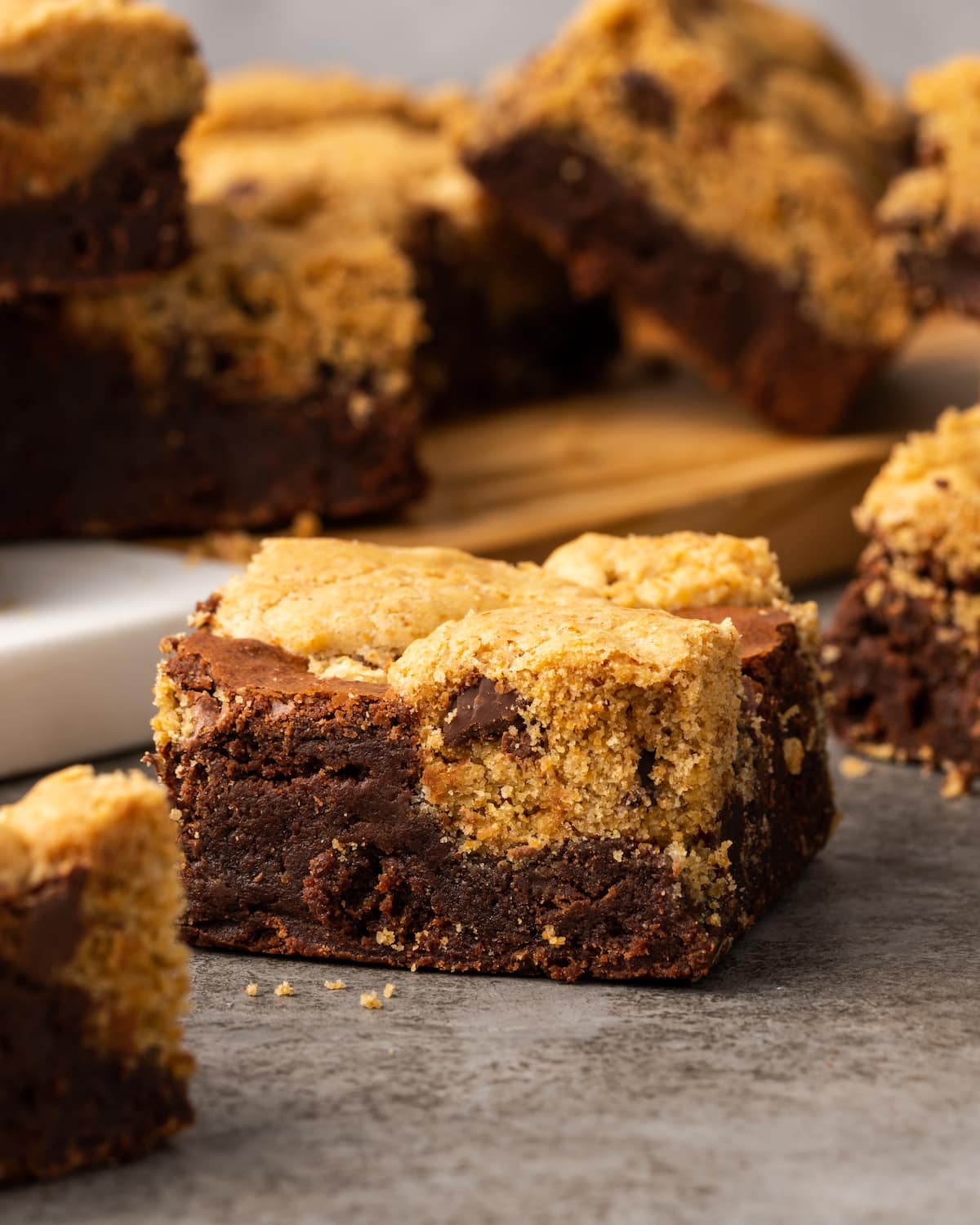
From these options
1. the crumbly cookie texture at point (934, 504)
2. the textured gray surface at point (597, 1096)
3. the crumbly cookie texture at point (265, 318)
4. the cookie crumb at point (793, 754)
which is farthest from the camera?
the crumbly cookie texture at point (265, 318)

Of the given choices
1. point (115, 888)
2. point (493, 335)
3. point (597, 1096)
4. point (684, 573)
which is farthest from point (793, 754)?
point (493, 335)

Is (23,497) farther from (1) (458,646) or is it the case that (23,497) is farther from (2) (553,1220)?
(2) (553,1220)

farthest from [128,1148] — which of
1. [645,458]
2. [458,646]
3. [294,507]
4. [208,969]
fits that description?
[645,458]

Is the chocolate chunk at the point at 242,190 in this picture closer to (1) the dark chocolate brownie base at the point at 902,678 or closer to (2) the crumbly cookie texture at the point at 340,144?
(2) the crumbly cookie texture at the point at 340,144

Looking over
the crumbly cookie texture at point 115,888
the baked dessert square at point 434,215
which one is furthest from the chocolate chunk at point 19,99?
the crumbly cookie texture at point 115,888

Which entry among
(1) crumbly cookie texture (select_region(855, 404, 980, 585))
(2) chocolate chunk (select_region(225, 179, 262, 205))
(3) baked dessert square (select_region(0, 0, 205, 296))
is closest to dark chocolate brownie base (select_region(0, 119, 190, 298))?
(3) baked dessert square (select_region(0, 0, 205, 296))

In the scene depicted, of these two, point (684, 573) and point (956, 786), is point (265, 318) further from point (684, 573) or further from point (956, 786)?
point (956, 786)
